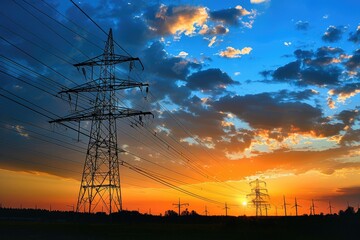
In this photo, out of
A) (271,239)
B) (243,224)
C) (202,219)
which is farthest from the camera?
(202,219)

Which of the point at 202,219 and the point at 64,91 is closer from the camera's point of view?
the point at 64,91

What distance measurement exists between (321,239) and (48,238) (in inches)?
1638

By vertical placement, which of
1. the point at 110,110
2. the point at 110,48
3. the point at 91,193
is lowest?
the point at 91,193

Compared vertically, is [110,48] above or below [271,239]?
above

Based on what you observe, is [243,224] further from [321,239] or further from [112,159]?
[112,159]

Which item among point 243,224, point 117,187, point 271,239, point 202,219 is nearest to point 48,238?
point 117,187

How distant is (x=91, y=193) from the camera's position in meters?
38.1

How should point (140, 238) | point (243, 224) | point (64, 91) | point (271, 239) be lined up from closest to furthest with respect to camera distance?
1. point (64, 91)
2. point (140, 238)
3. point (271, 239)
4. point (243, 224)

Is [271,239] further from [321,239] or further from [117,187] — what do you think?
[117,187]

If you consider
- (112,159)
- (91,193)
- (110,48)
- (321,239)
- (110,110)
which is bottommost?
(321,239)

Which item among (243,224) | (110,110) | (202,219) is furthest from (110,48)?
(202,219)

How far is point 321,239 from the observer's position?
60.1 m

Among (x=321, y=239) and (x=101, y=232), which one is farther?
(x=321, y=239)

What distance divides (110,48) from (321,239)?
43.2 metres
